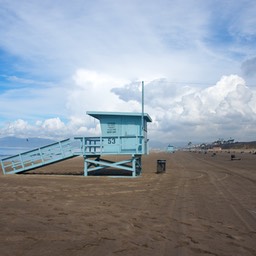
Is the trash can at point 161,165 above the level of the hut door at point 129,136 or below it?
below

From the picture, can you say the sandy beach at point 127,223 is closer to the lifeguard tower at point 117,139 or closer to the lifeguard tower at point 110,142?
the lifeguard tower at point 117,139

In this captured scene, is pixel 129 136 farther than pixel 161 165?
No

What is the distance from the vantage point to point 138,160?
20.9 metres

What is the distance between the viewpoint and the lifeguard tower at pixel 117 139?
18703mm

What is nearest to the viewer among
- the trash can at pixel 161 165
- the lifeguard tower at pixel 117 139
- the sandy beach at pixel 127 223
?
the sandy beach at pixel 127 223

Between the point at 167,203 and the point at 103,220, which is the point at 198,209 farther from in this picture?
the point at 103,220

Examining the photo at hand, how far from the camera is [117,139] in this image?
1888 centimetres

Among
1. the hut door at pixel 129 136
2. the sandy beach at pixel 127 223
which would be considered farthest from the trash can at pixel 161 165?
the sandy beach at pixel 127 223

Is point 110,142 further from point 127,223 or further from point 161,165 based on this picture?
point 127,223

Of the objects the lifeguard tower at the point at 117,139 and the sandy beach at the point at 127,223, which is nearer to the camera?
the sandy beach at the point at 127,223

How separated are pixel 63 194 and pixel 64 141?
26.1 feet

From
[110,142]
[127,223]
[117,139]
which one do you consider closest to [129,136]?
[117,139]

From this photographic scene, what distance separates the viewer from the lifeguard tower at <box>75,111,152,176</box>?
1870 cm

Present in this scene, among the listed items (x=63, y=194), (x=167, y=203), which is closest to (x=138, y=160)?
(x=63, y=194)
